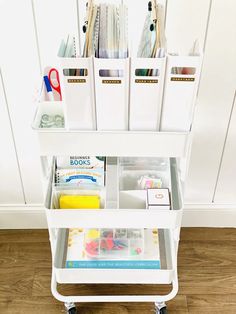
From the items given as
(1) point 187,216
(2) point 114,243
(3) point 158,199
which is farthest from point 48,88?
(1) point 187,216

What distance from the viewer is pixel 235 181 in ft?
5.34

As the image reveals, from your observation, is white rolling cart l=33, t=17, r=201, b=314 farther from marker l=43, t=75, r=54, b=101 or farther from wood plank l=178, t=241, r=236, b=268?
wood plank l=178, t=241, r=236, b=268

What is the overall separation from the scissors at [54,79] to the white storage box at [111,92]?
19cm

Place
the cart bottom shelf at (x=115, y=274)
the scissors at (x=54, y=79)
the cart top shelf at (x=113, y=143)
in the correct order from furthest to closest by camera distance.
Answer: the cart bottom shelf at (x=115, y=274)
the scissors at (x=54, y=79)
the cart top shelf at (x=113, y=143)

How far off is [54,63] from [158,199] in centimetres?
56

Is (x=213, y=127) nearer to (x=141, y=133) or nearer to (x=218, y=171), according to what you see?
(x=218, y=171)

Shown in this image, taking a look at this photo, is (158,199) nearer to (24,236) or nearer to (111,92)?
(111,92)

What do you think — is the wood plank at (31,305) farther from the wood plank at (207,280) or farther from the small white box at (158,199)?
the small white box at (158,199)

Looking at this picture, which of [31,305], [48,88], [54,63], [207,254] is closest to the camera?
[48,88]

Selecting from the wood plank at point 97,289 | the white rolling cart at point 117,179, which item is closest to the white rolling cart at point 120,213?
the white rolling cart at point 117,179

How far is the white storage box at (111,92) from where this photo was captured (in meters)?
0.93

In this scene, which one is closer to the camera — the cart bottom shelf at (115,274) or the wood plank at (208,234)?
the cart bottom shelf at (115,274)

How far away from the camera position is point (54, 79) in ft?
3.82

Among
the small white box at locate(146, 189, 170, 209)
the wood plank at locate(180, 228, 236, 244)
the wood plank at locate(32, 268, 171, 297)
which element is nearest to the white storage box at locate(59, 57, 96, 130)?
the small white box at locate(146, 189, 170, 209)
